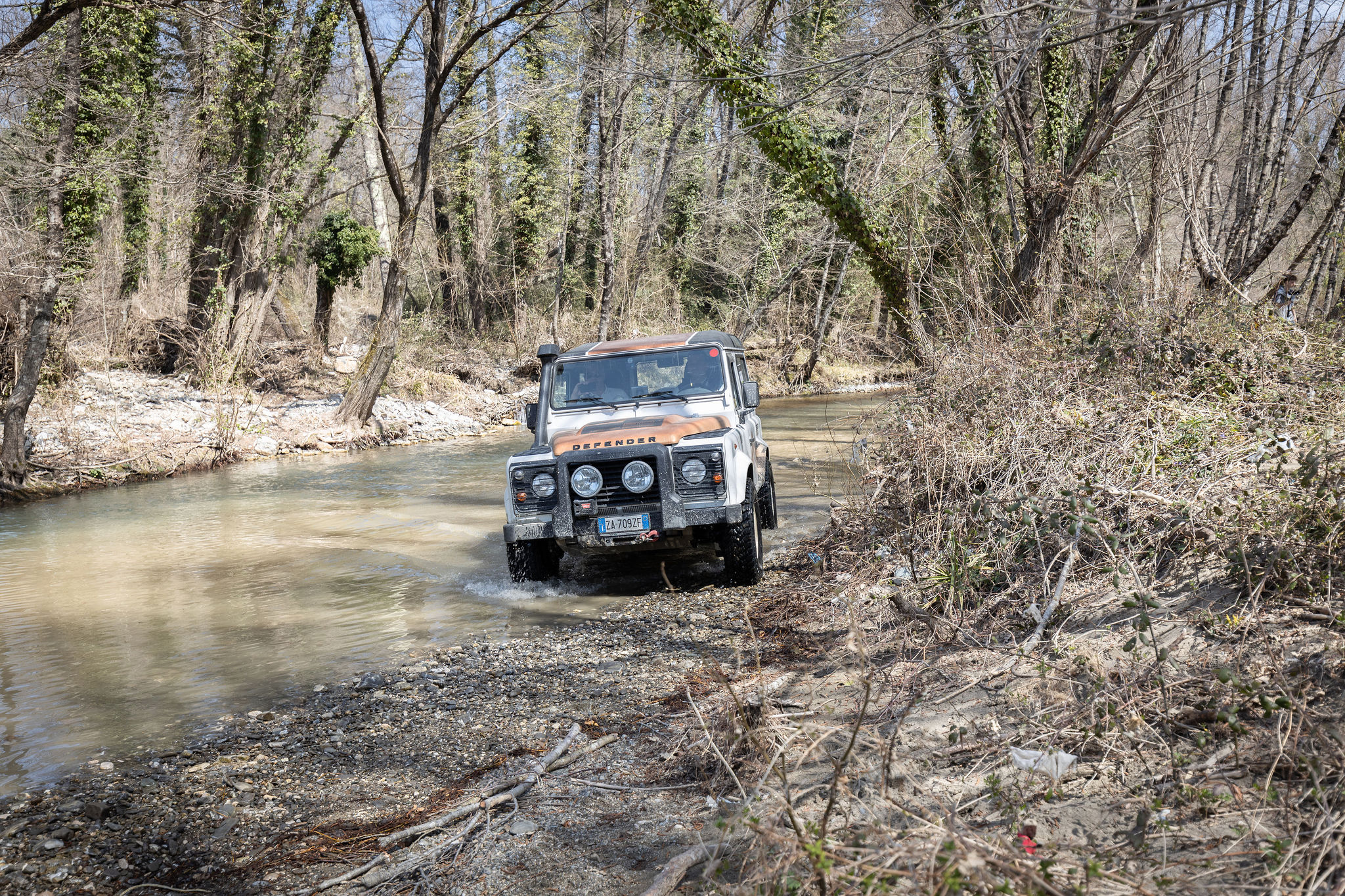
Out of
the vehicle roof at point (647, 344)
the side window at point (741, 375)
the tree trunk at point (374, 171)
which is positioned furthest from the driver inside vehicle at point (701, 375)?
the tree trunk at point (374, 171)

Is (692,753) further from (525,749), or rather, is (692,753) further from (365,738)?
(365,738)

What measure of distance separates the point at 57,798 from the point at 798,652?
12.0 ft

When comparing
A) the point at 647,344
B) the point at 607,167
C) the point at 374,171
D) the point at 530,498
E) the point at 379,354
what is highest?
the point at 374,171

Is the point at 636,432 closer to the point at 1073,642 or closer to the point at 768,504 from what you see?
the point at 768,504

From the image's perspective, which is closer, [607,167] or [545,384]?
[545,384]

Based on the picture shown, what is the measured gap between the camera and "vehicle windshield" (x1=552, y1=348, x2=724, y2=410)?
7.62m

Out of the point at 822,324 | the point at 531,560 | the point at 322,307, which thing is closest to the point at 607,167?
the point at 822,324

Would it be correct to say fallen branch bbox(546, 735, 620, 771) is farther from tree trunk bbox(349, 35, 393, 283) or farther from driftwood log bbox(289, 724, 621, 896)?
tree trunk bbox(349, 35, 393, 283)

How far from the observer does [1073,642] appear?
4062 millimetres

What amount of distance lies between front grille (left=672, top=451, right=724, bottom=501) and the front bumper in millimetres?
58

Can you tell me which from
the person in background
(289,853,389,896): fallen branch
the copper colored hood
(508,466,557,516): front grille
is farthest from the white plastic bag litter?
the person in background

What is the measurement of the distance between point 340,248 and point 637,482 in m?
18.5

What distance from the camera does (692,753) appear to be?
3832 millimetres

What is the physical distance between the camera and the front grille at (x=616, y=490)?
6.38 meters
